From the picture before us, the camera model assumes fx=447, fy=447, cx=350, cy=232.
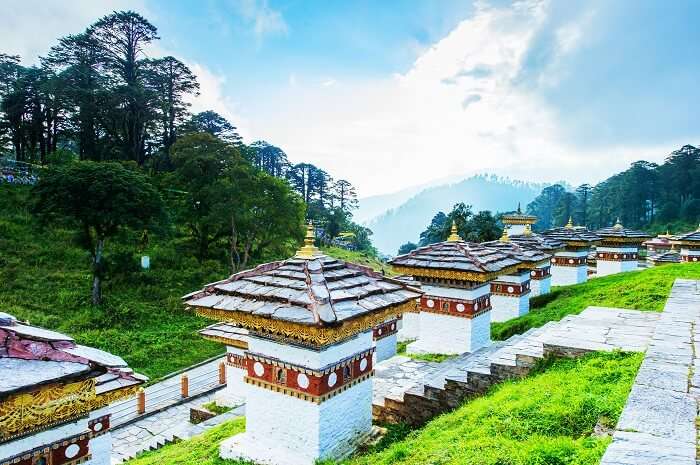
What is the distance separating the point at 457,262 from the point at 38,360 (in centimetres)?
797

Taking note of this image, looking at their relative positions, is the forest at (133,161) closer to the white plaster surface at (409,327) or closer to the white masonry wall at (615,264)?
the white plaster surface at (409,327)

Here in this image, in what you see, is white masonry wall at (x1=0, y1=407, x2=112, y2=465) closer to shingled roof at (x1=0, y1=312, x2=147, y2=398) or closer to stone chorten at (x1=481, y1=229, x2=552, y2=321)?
shingled roof at (x1=0, y1=312, x2=147, y2=398)

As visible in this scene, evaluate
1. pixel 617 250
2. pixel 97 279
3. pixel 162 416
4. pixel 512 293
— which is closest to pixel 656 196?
pixel 617 250

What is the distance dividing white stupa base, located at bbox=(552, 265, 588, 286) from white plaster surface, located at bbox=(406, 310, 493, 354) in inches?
446

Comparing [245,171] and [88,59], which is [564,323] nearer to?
[245,171]

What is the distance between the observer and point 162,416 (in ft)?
44.1

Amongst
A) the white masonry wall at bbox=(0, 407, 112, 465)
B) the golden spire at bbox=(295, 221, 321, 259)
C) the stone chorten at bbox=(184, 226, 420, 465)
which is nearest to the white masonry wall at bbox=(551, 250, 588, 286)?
the stone chorten at bbox=(184, 226, 420, 465)

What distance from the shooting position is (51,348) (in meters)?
4.16

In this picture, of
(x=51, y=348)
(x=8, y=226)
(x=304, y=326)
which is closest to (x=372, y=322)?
(x=304, y=326)

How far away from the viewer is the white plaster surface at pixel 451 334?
32.8 feet

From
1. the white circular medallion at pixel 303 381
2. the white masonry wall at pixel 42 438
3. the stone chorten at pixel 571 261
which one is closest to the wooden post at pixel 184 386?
the white circular medallion at pixel 303 381

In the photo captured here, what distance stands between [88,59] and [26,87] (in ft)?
17.1

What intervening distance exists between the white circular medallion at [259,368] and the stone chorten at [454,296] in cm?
441

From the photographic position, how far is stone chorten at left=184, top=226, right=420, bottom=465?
226 inches
